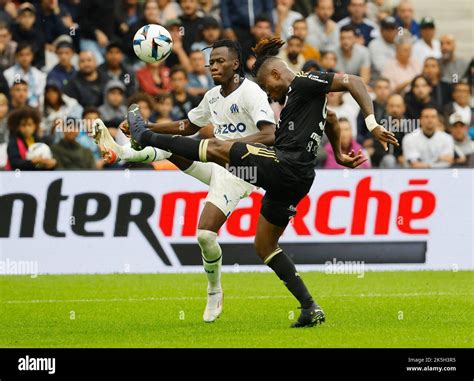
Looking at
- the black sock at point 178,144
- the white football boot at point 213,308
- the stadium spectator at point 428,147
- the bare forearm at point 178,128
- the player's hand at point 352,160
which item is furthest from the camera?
the stadium spectator at point 428,147

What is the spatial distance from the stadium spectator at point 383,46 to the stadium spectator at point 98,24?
427 centimetres

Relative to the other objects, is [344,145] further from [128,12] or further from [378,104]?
[128,12]

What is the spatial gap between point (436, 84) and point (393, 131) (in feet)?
5.07

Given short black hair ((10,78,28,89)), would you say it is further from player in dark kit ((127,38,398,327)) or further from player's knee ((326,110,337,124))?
player's knee ((326,110,337,124))

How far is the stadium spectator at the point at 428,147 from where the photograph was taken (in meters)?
17.5

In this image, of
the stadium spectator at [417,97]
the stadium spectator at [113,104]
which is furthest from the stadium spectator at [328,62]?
the stadium spectator at [113,104]

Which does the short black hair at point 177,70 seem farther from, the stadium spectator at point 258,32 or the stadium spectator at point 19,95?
the stadium spectator at point 19,95

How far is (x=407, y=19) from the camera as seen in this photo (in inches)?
782

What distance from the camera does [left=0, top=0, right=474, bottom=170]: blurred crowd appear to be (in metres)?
17.4

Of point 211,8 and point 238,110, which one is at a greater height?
point 211,8

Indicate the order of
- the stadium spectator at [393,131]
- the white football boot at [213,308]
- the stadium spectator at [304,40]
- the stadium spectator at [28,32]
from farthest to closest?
the stadium spectator at [304,40] → the stadium spectator at [28,32] → the stadium spectator at [393,131] → the white football boot at [213,308]

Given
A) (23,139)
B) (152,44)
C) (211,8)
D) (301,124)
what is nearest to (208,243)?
(301,124)

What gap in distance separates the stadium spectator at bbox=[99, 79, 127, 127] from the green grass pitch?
3.11 metres

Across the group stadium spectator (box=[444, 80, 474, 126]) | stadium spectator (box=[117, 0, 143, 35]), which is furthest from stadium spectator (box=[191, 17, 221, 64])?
stadium spectator (box=[444, 80, 474, 126])
